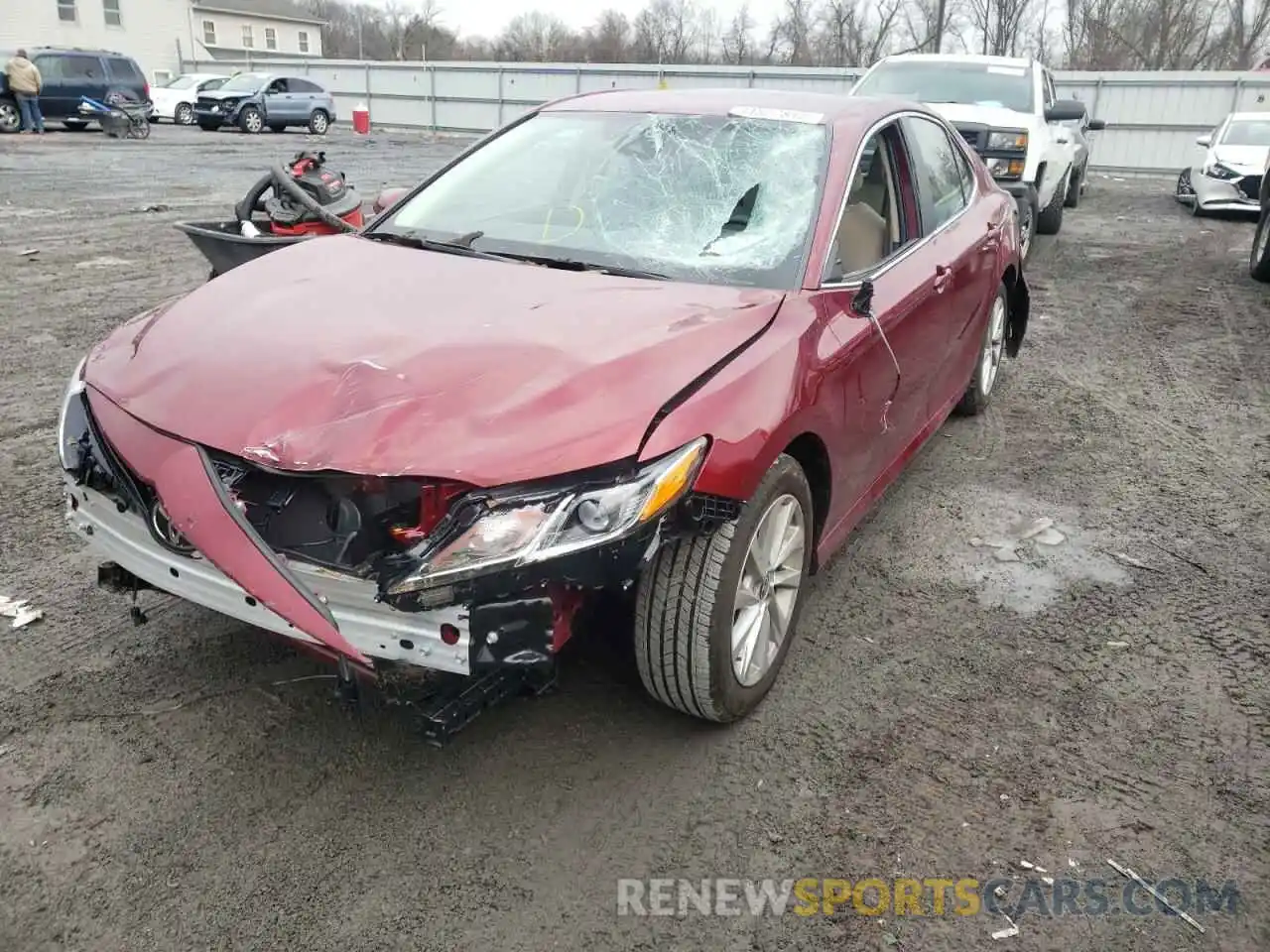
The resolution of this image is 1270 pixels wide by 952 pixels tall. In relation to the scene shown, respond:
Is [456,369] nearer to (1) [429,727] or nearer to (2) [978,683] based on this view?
(1) [429,727]

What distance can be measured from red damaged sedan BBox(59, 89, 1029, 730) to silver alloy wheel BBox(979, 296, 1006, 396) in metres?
1.58

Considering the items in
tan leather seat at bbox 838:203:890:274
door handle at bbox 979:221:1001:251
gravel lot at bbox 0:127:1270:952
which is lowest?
gravel lot at bbox 0:127:1270:952

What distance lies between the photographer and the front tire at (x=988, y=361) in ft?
17.6

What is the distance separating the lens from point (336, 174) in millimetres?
6609

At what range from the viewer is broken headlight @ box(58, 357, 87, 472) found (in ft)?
8.96

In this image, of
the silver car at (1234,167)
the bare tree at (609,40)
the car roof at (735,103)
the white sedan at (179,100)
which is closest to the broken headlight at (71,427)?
the car roof at (735,103)

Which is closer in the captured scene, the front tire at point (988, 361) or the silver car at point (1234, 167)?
the front tire at point (988, 361)

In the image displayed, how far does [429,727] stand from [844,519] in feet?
5.24

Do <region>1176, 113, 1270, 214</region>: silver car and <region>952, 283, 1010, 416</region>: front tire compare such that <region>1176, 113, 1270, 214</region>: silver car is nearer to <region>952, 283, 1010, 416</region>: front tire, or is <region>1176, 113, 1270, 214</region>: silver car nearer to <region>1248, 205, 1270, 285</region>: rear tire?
<region>1248, 205, 1270, 285</region>: rear tire

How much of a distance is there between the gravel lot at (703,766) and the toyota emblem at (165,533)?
0.64 m

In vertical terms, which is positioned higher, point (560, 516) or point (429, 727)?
point (560, 516)

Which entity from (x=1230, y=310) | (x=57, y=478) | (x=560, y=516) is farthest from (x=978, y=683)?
(x=1230, y=310)

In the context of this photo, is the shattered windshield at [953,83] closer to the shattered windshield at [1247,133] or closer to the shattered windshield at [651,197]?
the shattered windshield at [1247,133]

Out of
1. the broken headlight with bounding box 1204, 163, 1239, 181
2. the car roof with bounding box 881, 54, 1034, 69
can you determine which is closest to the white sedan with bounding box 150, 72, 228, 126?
the car roof with bounding box 881, 54, 1034, 69
